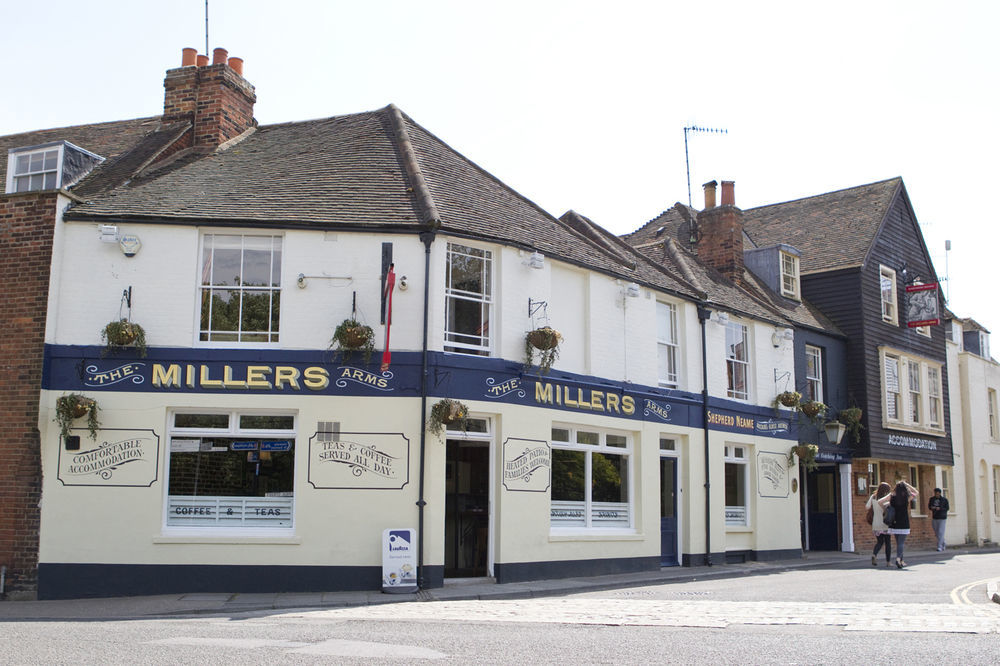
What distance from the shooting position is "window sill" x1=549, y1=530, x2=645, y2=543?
1619 centimetres

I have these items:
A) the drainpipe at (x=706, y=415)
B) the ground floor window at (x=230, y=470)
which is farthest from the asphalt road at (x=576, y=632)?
the drainpipe at (x=706, y=415)

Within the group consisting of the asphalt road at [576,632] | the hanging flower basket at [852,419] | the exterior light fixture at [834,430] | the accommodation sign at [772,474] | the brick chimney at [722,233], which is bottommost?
the asphalt road at [576,632]

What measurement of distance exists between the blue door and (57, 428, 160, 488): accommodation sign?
9949 millimetres

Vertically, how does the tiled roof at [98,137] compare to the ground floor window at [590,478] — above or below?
above

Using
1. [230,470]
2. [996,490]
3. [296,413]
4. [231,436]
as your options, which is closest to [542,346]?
[296,413]

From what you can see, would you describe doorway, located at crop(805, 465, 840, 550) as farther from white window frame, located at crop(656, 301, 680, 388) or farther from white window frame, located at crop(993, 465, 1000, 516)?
white window frame, located at crop(993, 465, 1000, 516)

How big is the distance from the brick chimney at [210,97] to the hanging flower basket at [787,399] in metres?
13.5

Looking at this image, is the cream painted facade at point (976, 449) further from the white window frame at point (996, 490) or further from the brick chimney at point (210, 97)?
the brick chimney at point (210, 97)

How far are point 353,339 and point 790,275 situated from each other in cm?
1630

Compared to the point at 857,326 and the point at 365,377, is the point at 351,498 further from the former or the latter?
the point at 857,326

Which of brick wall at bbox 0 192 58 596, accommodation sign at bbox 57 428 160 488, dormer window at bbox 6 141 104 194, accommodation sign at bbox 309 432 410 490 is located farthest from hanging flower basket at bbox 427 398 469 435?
dormer window at bbox 6 141 104 194

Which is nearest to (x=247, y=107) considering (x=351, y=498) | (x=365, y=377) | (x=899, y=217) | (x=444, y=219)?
(x=444, y=219)

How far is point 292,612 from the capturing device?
11.7 meters

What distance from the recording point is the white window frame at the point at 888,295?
27.5 meters
